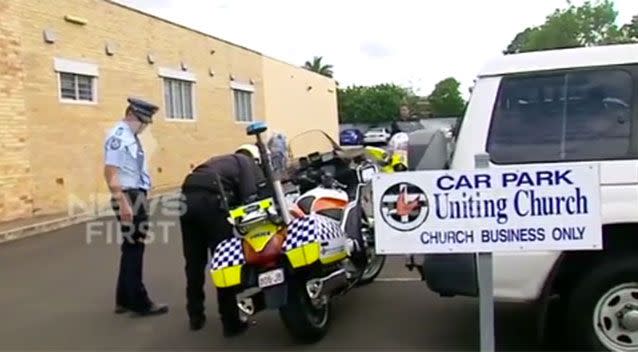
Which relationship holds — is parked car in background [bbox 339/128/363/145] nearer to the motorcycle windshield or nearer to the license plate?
the motorcycle windshield

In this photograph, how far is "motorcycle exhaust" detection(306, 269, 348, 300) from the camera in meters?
4.84

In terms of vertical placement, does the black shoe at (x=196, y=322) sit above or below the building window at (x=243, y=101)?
below

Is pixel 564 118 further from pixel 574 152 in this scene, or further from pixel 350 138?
pixel 350 138

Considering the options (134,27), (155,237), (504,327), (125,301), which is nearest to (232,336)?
(125,301)

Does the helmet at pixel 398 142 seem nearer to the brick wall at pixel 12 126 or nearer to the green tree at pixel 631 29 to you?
the brick wall at pixel 12 126

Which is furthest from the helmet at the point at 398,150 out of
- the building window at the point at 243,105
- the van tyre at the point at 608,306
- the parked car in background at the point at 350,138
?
the parked car in background at the point at 350,138

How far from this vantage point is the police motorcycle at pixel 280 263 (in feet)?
15.4

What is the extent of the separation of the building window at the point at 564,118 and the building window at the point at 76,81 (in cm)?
1195

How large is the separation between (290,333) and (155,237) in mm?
5893

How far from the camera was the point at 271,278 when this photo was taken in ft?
15.4

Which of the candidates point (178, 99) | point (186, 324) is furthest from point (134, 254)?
point (178, 99)

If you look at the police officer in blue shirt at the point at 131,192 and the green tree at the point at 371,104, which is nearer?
the police officer in blue shirt at the point at 131,192

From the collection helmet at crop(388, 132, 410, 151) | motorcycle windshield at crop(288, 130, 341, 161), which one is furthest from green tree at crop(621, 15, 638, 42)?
motorcycle windshield at crop(288, 130, 341, 161)

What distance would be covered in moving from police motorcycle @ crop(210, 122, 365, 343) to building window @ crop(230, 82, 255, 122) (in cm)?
2003
